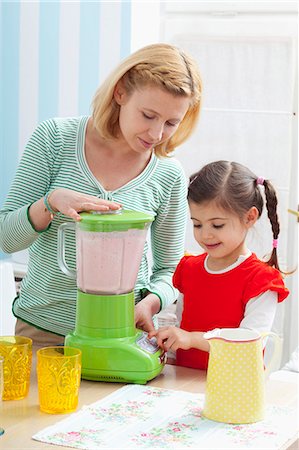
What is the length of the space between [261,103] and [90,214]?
5.00ft

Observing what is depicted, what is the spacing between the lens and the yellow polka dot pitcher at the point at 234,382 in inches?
60.9

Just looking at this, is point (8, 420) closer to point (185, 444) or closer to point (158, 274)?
point (185, 444)

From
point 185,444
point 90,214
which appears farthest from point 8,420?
point 90,214

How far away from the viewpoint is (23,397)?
1.62 metres

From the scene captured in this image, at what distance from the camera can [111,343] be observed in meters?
1.73

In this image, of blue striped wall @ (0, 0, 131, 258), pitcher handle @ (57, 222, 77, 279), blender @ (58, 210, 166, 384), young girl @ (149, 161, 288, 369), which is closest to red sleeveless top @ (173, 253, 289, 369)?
young girl @ (149, 161, 288, 369)

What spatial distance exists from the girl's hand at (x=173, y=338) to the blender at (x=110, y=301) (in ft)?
0.11

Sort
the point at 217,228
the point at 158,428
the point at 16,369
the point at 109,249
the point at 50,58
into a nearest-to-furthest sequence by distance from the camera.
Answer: the point at 158,428 → the point at 16,369 → the point at 109,249 → the point at 217,228 → the point at 50,58

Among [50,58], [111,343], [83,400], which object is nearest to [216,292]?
[111,343]

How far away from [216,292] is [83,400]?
1.26 feet

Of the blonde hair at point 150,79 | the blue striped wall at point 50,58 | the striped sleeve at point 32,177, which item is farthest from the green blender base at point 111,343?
the blue striped wall at point 50,58

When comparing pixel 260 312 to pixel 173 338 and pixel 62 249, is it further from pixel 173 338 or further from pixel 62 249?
pixel 62 249

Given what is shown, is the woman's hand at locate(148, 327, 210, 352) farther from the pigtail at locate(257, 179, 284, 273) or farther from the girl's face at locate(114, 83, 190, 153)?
the girl's face at locate(114, 83, 190, 153)

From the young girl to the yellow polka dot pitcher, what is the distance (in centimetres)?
21
